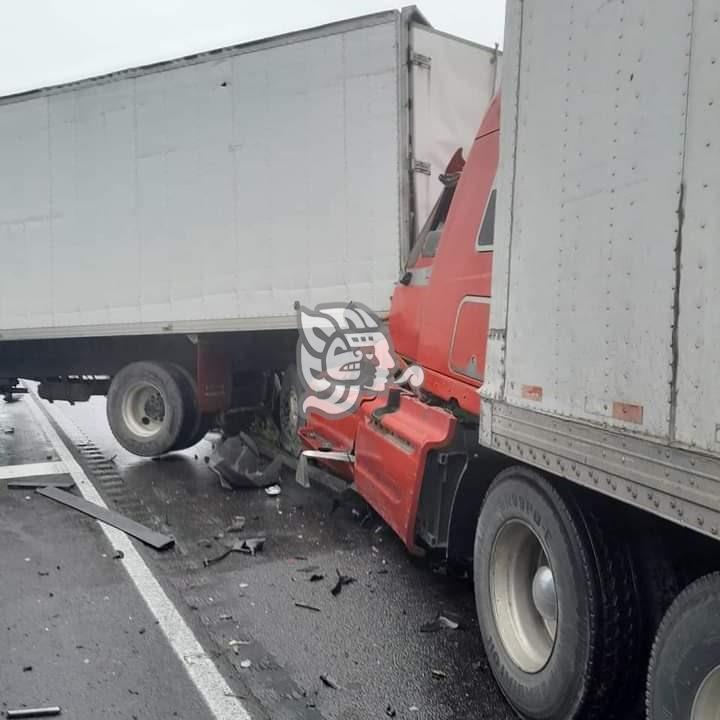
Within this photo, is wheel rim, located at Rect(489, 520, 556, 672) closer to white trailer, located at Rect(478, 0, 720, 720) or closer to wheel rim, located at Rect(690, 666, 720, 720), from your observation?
white trailer, located at Rect(478, 0, 720, 720)

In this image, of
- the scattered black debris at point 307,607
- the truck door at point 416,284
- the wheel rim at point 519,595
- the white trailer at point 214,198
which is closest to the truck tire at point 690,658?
the wheel rim at point 519,595

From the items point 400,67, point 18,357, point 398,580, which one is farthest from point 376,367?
point 18,357

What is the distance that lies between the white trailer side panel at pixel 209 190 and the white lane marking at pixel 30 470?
1.53 m

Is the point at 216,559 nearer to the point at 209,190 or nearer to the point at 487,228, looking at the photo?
the point at 487,228

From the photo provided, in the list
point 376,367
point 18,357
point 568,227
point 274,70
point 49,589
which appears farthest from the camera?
point 18,357

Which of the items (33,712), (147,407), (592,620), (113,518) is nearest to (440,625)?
(592,620)

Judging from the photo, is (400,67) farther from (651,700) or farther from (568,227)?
(651,700)

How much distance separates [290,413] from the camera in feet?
25.6

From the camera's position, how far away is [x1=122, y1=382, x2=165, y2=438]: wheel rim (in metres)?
8.41

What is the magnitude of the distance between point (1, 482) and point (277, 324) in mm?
3316

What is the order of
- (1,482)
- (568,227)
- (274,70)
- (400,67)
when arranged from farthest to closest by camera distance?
1. (1,482)
2. (274,70)
3. (400,67)
4. (568,227)

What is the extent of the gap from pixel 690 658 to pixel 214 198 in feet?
20.8

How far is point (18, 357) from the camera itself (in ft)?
31.2

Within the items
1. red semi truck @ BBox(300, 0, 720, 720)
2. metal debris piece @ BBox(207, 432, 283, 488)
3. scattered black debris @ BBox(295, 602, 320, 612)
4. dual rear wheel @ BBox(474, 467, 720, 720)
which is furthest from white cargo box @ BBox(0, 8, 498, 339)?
dual rear wheel @ BBox(474, 467, 720, 720)
